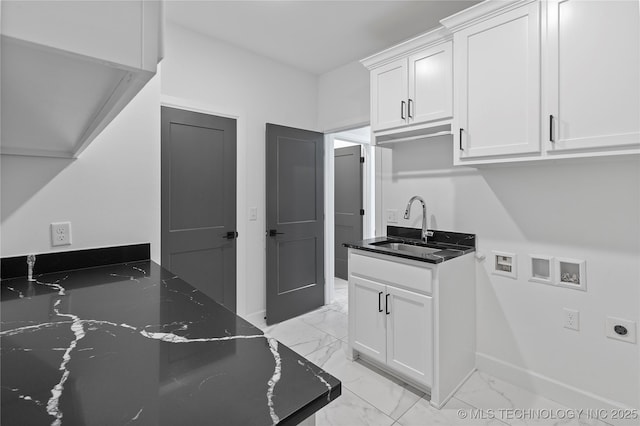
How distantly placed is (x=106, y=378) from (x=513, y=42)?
2249mm

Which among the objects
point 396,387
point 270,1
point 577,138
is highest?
point 270,1

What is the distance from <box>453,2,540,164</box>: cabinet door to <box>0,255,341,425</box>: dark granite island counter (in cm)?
172

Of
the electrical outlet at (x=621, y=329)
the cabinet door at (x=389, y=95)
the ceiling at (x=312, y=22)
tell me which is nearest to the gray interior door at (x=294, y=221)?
the ceiling at (x=312, y=22)

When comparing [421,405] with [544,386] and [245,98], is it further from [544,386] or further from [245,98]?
[245,98]

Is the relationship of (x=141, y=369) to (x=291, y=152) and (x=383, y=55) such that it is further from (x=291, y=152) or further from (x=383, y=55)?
(x=291, y=152)

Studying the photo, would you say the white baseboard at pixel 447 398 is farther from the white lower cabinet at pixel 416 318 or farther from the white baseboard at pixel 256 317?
the white baseboard at pixel 256 317

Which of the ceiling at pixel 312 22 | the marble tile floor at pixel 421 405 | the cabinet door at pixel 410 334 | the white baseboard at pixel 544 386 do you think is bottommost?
the marble tile floor at pixel 421 405

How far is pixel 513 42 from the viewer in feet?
5.76

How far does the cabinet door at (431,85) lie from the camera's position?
2.09 metres

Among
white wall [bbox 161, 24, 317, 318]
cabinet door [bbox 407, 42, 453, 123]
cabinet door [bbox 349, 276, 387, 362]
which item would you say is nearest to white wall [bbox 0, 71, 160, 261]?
white wall [bbox 161, 24, 317, 318]

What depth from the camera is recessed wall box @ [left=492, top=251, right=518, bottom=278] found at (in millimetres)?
2154

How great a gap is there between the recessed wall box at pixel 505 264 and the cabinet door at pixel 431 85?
1023mm

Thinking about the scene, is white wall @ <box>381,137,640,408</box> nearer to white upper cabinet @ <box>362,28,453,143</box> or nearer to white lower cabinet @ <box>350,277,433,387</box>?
white upper cabinet @ <box>362,28,453,143</box>

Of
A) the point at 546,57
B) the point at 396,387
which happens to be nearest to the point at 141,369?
the point at 396,387
